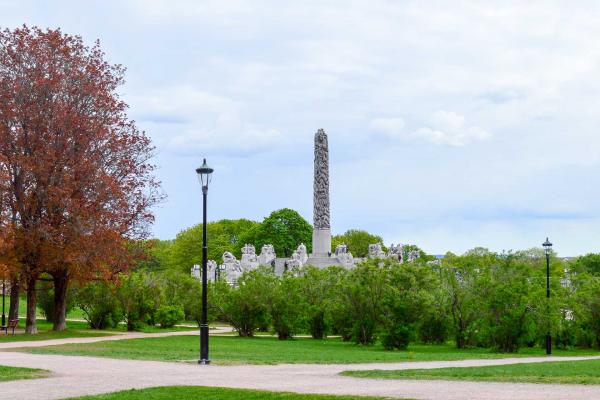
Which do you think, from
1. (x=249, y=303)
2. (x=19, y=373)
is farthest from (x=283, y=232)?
(x=19, y=373)

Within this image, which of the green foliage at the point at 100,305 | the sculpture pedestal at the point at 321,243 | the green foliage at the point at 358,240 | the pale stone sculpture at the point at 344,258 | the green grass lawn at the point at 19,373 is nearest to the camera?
the green grass lawn at the point at 19,373

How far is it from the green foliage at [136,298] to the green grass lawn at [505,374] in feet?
90.2

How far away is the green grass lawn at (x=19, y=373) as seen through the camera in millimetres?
19219

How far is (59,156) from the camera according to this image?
39.9 meters

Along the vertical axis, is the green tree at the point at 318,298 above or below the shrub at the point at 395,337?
above

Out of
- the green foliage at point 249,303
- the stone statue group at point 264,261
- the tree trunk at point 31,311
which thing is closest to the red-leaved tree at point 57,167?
the tree trunk at point 31,311

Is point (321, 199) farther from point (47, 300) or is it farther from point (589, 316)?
point (589, 316)

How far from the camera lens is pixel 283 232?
395 feet

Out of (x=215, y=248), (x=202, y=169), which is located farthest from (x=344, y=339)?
(x=215, y=248)

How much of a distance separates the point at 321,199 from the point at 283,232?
4209cm

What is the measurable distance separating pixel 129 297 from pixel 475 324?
63.6 ft

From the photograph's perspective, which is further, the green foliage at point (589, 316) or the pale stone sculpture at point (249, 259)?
the pale stone sculpture at point (249, 259)

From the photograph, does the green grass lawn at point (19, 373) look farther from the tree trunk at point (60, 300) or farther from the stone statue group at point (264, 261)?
the stone statue group at point (264, 261)

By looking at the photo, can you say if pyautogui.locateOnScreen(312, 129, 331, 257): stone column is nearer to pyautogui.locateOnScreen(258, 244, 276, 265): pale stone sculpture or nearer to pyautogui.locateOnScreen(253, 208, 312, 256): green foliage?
pyautogui.locateOnScreen(258, 244, 276, 265): pale stone sculpture
